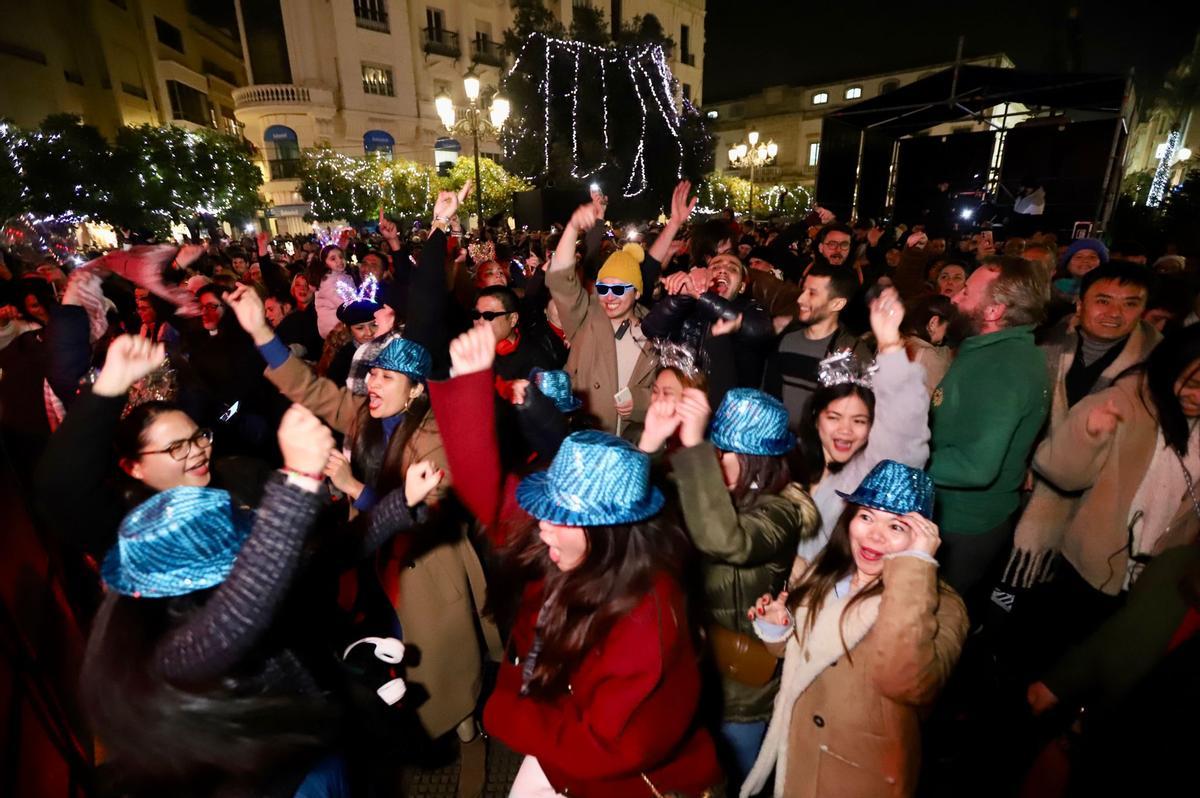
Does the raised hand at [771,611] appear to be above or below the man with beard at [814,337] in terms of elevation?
below

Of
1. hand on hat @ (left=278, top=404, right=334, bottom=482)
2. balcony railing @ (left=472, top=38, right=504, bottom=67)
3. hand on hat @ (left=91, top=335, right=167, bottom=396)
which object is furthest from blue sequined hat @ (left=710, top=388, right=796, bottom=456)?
balcony railing @ (left=472, top=38, right=504, bottom=67)

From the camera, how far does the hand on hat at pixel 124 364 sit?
1978mm

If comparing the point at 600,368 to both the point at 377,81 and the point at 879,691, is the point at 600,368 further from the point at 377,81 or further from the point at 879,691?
the point at 377,81

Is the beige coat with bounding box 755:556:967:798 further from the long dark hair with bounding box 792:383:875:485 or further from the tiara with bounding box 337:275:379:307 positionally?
the tiara with bounding box 337:275:379:307

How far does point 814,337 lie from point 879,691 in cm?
251

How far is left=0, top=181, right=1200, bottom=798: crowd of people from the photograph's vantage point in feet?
5.04

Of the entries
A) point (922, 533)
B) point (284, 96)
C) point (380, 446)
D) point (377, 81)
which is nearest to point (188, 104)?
point (284, 96)

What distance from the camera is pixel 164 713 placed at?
4.64 ft

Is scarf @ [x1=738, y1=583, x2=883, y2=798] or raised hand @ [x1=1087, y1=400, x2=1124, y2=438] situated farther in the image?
raised hand @ [x1=1087, y1=400, x2=1124, y2=438]

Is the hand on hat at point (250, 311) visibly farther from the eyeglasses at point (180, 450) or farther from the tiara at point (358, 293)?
the tiara at point (358, 293)

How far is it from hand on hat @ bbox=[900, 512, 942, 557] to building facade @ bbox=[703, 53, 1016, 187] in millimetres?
60010

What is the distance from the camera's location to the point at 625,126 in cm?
2709

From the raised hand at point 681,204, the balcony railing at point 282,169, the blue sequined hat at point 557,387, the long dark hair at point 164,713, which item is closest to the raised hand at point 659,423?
the blue sequined hat at point 557,387

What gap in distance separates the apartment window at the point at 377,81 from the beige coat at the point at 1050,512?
151ft
